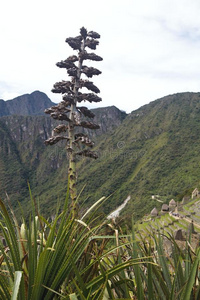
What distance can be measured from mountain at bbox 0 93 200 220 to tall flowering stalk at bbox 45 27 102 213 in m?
67.2

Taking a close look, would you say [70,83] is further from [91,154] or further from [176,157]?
[176,157]

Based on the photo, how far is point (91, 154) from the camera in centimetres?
383

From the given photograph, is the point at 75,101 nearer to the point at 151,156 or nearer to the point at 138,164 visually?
the point at 151,156

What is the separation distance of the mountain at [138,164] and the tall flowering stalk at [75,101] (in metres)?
67.2

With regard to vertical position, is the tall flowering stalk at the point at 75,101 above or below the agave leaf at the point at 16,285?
above

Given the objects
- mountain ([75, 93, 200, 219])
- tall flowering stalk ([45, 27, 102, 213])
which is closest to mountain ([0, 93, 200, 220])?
mountain ([75, 93, 200, 219])

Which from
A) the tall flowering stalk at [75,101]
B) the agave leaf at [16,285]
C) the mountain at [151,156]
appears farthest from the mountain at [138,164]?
the agave leaf at [16,285]

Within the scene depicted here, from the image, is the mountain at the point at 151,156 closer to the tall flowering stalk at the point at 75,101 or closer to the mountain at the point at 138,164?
the mountain at the point at 138,164

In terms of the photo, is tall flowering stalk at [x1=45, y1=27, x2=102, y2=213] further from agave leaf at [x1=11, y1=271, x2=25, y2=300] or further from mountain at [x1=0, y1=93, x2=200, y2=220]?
mountain at [x1=0, y1=93, x2=200, y2=220]

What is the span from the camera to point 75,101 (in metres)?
4.29

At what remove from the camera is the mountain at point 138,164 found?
298 ft

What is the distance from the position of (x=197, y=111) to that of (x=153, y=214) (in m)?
133

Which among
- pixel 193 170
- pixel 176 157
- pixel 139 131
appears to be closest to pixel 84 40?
pixel 193 170

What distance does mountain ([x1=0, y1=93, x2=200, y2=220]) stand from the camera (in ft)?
298
